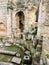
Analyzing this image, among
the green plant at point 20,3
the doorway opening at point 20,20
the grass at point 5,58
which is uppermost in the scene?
the green plant at point 20,3

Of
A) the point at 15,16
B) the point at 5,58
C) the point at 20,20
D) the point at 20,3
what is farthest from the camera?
the point at 20,20

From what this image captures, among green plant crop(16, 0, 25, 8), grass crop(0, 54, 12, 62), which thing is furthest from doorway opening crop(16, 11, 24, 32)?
grass crop(0, 54, 12, 62)

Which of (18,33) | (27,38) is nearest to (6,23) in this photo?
(18,33)

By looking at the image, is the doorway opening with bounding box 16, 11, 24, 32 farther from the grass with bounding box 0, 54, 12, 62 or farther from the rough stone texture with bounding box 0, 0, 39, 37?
the grass with bounding box 0, 54, 12, 62

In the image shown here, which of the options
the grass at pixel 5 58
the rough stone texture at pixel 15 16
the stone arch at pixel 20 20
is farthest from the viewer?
the stone arch at pixel 20 20

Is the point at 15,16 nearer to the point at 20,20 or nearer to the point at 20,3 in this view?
the point at 20,20

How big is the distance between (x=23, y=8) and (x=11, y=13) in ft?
4.26

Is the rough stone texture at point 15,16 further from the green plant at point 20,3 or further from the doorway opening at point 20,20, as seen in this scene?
the doorway opening at point 20,20

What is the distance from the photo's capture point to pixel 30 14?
11.6 metres

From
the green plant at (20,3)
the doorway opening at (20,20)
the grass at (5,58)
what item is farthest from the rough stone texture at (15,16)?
the grass at (5,58)

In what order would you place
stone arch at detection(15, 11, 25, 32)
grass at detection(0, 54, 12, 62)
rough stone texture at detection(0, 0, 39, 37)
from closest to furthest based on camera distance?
grass at detection(0, 54, 12, 62) < rough stone texture at detection(0, 0, 39, 37) < stone arch at detection(15, 11, 25, 32)

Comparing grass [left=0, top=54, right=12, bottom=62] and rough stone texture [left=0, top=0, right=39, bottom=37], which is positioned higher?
rough stone texture [left=0, top=0, right=39, bottom=37]

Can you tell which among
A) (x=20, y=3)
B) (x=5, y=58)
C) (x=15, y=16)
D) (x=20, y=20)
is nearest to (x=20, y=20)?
(x=20, y=20)

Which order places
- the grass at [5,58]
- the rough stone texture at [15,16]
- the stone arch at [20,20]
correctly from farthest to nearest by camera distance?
the stone arch at [20,20] → the rough stone texture at [15,16] → the grass at [5,58]
